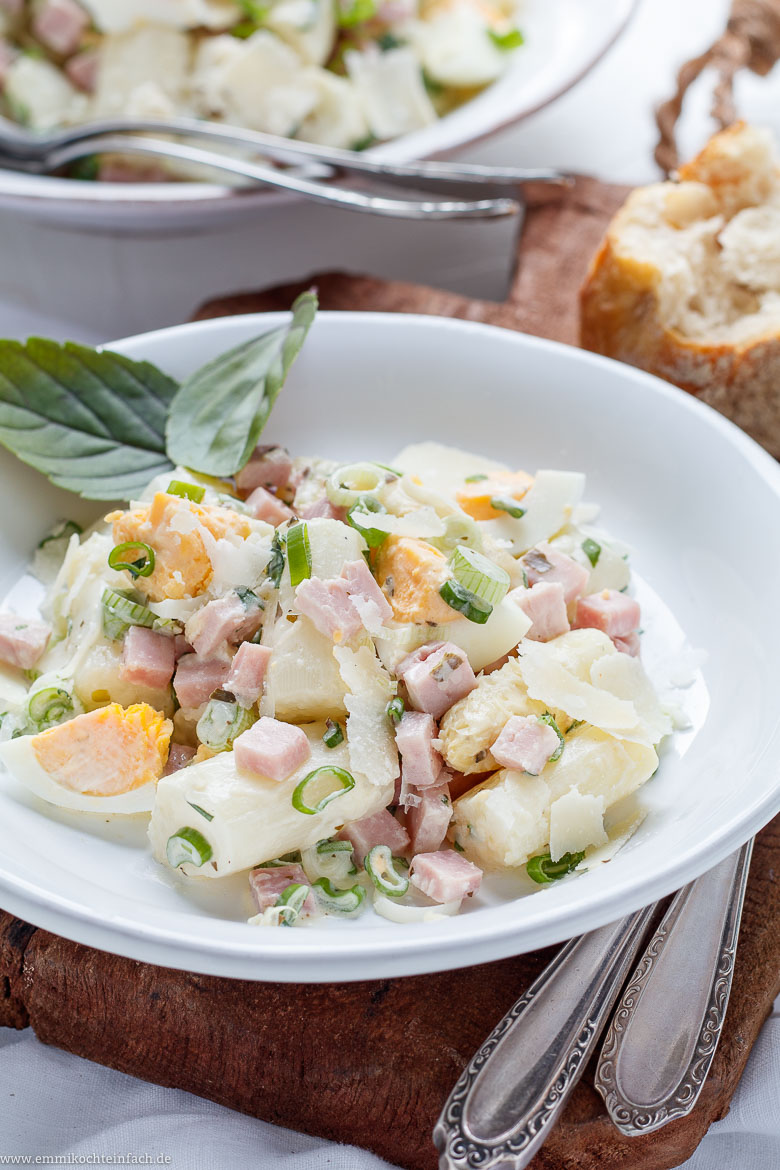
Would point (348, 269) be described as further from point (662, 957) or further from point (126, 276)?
point (662, 957)

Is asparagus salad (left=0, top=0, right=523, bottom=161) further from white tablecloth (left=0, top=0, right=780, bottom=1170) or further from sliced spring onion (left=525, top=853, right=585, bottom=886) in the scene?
sliced spring onion (left=525, top=853, right=585, bottom=886)

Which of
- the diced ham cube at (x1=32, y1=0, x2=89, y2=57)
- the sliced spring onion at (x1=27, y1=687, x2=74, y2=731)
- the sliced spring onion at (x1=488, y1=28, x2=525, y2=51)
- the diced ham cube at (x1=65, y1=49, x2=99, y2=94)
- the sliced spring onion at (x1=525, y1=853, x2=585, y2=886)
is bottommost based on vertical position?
the sliced spring onion at (x1=27, y1=687, x2=74, y2=731)

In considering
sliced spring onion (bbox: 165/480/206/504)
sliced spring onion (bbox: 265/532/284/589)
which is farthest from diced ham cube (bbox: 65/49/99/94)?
sliced spring onion (bbox: 265/532/284/589)

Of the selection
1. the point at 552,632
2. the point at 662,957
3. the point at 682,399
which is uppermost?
the point at 682,399

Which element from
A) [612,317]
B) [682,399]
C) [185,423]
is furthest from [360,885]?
[612,317]

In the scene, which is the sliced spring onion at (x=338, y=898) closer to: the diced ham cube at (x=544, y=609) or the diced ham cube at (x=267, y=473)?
the diced ham cube at (x=544, y=609)

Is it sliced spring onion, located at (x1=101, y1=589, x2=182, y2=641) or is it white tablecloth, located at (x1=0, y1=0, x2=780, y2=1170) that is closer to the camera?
white tablecloth, located at (x1=0, y1=0, x2=780, y2=1170)

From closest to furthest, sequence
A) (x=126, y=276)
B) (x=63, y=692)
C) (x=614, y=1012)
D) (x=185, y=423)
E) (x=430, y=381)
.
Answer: (x=614, y=1012) < (x=63, y=692) < (x=185, y=423) < (x=430, y=381) < (x=126, y=276)
